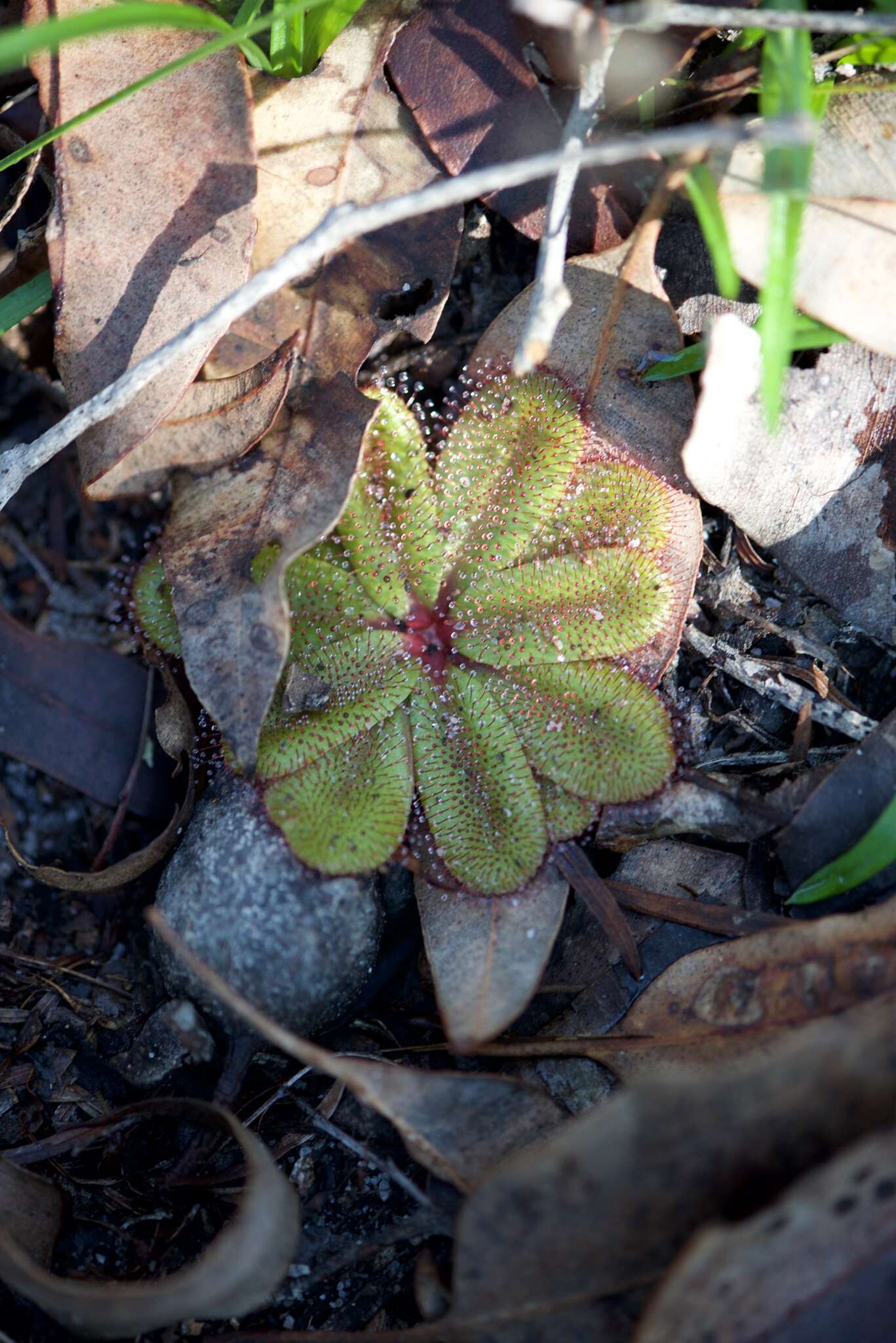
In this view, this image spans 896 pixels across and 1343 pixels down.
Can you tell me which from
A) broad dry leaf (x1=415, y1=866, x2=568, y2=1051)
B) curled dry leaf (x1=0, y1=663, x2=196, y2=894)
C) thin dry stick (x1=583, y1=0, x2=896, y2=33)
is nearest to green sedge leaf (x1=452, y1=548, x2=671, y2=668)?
broad dry leaf (x1=415, y1=866, x2=568, y2=1051)

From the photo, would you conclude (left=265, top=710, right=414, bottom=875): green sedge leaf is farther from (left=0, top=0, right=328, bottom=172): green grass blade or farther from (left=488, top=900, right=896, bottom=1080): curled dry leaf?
(left=0, top=0, right=328, bottom=172): green grass blade

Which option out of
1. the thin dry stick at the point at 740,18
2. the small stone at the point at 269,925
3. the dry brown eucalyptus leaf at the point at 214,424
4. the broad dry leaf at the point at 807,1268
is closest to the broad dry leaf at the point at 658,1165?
the broad dry leaf at the point at 807,1268

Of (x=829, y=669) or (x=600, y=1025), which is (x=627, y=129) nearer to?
(x=829, y=669)

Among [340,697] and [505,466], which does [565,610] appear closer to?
[505,466]

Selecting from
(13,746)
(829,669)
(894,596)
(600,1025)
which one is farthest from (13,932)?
(894,596)

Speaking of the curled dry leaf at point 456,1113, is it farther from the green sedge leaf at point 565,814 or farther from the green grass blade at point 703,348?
the green grass blade at point 703,348

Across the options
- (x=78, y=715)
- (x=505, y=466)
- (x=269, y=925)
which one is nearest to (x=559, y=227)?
(x=505, y=466)
